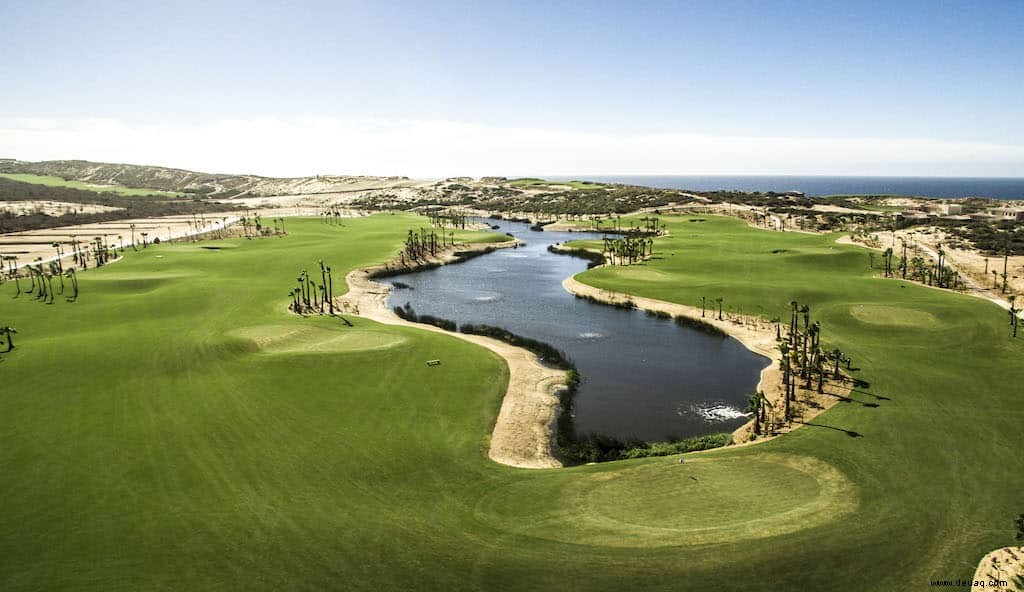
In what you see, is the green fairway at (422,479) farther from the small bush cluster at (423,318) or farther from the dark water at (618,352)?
the small bush cluster at (423,318)

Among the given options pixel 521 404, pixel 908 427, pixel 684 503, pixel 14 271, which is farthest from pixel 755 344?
pixel 14 271

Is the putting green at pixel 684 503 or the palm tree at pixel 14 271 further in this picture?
the palm tree at pixel 14 271

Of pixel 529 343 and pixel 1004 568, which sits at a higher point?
pixel 529 343

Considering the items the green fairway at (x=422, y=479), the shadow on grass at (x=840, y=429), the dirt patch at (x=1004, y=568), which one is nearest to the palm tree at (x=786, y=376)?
the shadow on grass at (x=840, y=429)

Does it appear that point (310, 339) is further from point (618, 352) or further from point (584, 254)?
point (584, 254)

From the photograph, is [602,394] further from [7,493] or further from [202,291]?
[202,291]

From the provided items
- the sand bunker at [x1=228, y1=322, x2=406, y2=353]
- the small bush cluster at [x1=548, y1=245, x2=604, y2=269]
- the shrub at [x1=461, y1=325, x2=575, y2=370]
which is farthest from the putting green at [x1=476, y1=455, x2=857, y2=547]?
the small bush cluster at [x1=548, y1=245, x2=604, y2=269]

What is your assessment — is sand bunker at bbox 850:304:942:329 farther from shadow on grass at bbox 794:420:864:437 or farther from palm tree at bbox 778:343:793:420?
shadow on grass at bbox 794:420:864:437
